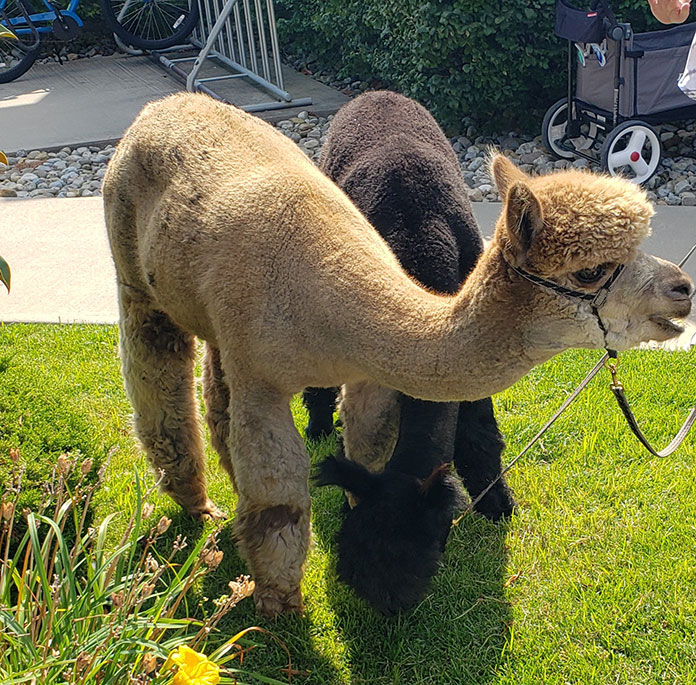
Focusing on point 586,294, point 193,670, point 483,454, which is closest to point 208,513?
point 483,454

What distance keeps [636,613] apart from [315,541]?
1.35 metres

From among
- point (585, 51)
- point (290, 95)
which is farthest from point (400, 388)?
point (290, 95)

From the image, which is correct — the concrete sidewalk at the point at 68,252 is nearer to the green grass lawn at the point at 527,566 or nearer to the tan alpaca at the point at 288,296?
the green grass lawn at the point at 527,566

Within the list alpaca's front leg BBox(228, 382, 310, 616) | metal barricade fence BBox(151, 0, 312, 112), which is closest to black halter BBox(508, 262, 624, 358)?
alpaca's front leg BBox(228, 382, 310, 616)

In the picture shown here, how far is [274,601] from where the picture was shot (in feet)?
11.0

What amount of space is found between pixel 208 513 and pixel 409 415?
1.20 meters

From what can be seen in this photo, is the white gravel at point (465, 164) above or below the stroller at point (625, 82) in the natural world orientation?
below

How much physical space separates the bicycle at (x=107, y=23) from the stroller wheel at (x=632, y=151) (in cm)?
677

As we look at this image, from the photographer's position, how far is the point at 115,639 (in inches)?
99.0

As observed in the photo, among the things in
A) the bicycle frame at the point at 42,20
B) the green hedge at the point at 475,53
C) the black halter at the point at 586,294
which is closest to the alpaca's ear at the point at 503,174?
the black halter at the point at 586,294

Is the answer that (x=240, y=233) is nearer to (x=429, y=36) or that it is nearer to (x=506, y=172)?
(x=506, y=172)

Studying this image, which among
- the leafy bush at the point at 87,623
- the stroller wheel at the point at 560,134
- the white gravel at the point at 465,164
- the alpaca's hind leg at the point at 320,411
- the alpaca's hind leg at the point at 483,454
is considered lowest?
the white gravel at the point at 465,164

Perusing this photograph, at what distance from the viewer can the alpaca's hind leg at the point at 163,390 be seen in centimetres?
373

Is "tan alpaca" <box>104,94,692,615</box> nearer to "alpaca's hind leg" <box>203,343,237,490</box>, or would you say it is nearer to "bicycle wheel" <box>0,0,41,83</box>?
"alpaca's hind leg" <box>203,343,237,490</box>
